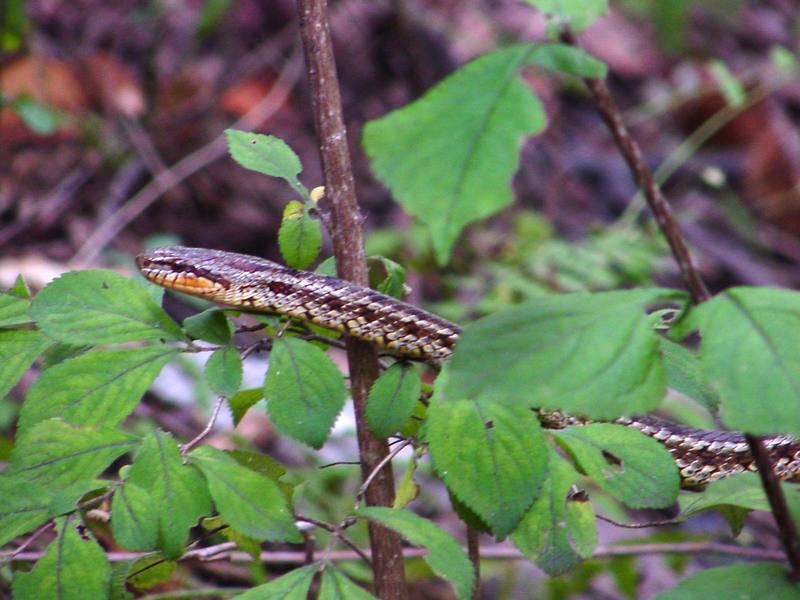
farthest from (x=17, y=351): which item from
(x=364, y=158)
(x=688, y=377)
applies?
(x=364, y=158)

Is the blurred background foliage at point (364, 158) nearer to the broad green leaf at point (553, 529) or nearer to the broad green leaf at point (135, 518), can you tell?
the broad green leaf at point (553, 529)

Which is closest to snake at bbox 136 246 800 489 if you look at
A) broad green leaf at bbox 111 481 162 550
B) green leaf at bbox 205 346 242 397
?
green leaf at bbox 205 346 242 397

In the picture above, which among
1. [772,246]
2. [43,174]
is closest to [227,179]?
[43,174]

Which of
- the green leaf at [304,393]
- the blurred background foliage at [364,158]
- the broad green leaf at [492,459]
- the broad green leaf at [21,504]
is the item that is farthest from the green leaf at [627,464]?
the blurred background foliage at [364,158]

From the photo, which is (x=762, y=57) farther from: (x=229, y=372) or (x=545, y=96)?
(x=229, y=372)

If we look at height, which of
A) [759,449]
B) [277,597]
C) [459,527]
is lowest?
[459,527]

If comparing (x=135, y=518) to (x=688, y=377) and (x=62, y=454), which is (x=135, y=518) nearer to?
(x=62, y=454)

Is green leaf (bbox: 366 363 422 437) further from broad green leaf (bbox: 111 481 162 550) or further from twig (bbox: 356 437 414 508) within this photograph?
broad green leaf (bbox: 111 481 162 550)
